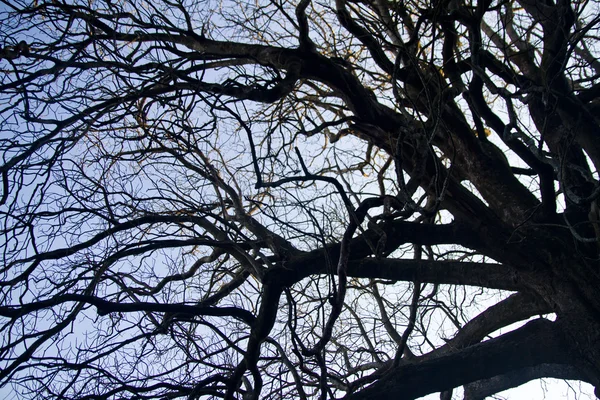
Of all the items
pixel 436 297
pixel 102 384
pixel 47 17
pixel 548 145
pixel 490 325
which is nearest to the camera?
pixel 102 384

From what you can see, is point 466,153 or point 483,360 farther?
point 466,153

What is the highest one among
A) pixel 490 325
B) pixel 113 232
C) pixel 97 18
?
pixel 97 18

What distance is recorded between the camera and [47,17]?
4914 mm

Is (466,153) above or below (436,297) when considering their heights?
above

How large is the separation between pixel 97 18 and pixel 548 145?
4.89 meters

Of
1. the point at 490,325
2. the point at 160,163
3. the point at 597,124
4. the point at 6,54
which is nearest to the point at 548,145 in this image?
the point at 597,124

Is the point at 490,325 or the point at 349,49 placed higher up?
the point at 349,49

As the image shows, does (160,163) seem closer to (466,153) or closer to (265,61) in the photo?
(265,61)

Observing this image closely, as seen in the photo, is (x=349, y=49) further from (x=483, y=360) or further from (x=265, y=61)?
(x=483, y=360)

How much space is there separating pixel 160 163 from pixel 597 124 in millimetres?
4244

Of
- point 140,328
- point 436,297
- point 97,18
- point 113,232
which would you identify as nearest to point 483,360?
point 436,297

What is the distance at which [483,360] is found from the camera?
4.45 meters

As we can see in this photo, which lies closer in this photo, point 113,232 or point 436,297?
point 113,232

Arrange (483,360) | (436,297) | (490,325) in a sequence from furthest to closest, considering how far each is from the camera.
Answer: (436,297), (490,325), (483,360)
